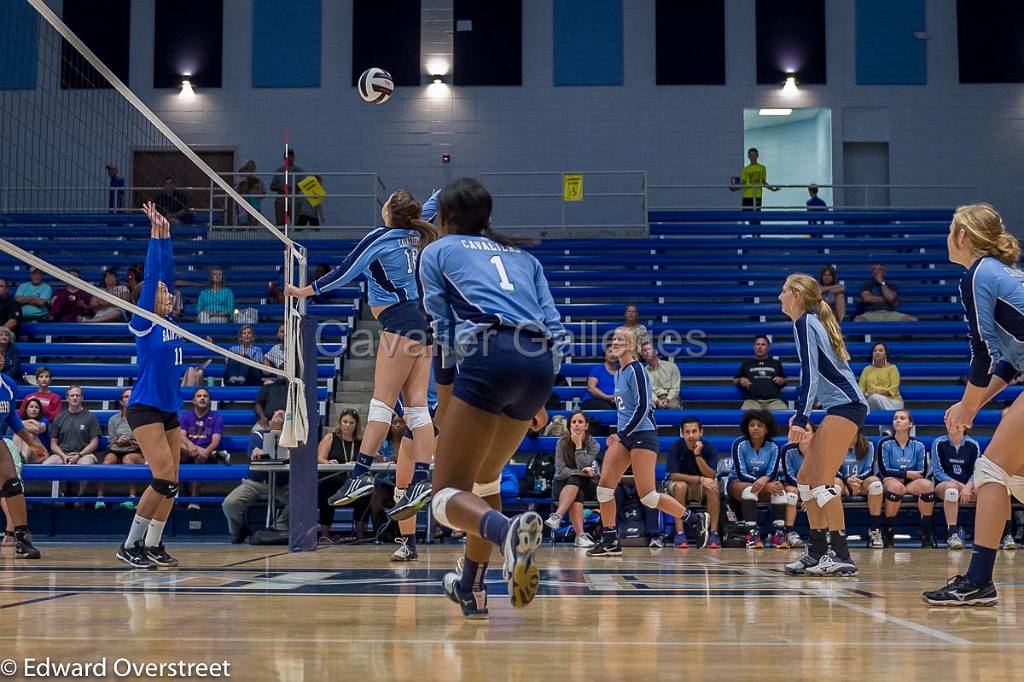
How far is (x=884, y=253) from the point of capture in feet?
60.0

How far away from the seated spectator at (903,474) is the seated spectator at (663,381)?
271 cm

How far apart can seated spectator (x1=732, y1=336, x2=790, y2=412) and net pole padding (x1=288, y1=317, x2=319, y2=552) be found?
6495 mm

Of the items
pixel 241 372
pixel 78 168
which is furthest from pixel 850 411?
pixel 78 168

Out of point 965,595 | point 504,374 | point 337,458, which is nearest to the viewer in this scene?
point 504,374

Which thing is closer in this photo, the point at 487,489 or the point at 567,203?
the point at 487,489

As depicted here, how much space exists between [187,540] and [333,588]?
638 centimetres

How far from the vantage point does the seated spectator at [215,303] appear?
49.5 ft

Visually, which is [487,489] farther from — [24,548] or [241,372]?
[241,372]

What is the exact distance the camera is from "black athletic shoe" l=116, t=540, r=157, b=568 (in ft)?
22.8

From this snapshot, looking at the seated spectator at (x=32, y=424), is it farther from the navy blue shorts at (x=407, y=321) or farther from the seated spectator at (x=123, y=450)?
the navy blue shorts at (x=407, y=321)

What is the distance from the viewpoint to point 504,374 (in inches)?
148

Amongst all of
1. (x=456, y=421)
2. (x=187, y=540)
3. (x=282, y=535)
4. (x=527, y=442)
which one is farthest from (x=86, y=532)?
(x=456, y=421)

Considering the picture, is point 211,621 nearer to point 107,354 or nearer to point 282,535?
point 282,535

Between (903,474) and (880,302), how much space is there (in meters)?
5.21
